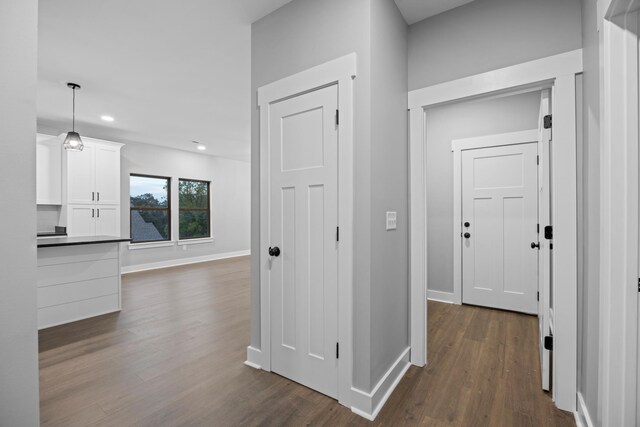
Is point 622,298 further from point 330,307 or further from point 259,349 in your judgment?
point 259,349

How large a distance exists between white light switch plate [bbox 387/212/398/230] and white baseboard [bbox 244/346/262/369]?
4.55ft

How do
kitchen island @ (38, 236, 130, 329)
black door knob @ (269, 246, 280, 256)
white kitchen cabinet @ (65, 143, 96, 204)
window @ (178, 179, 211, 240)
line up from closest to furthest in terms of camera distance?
black door knob @ (269, 246, 280, 256), kitchen island @ (38, 236, 130, 329), white kitchen cabinet @ (65, 143, 96, 204), window @ (178, 179, 211, 240)

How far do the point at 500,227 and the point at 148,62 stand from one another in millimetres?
4354

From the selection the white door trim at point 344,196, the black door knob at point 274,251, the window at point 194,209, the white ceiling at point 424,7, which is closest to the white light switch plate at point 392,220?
the white door trim at point 344,196

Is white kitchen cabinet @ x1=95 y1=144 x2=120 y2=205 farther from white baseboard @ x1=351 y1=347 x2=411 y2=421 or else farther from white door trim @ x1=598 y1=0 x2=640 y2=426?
white door trim @ x1=598 y1=0 x2=640 y2=426

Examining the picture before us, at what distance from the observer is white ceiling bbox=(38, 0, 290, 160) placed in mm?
2312

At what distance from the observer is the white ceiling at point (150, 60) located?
2.29 meters

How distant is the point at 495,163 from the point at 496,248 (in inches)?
40.8

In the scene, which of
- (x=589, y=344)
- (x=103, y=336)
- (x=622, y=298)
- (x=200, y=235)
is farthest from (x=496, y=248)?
(x=200, y=235)

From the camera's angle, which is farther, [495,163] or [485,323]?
[495,163]

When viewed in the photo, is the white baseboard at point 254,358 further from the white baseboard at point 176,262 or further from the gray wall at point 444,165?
the white baseboard at point 176,262

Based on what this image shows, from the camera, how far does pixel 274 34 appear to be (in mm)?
2260

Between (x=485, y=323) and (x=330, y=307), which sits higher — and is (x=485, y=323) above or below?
below

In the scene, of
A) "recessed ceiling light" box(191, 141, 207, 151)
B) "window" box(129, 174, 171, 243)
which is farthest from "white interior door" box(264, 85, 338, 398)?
"window" box(129, 174, 171, 243)
